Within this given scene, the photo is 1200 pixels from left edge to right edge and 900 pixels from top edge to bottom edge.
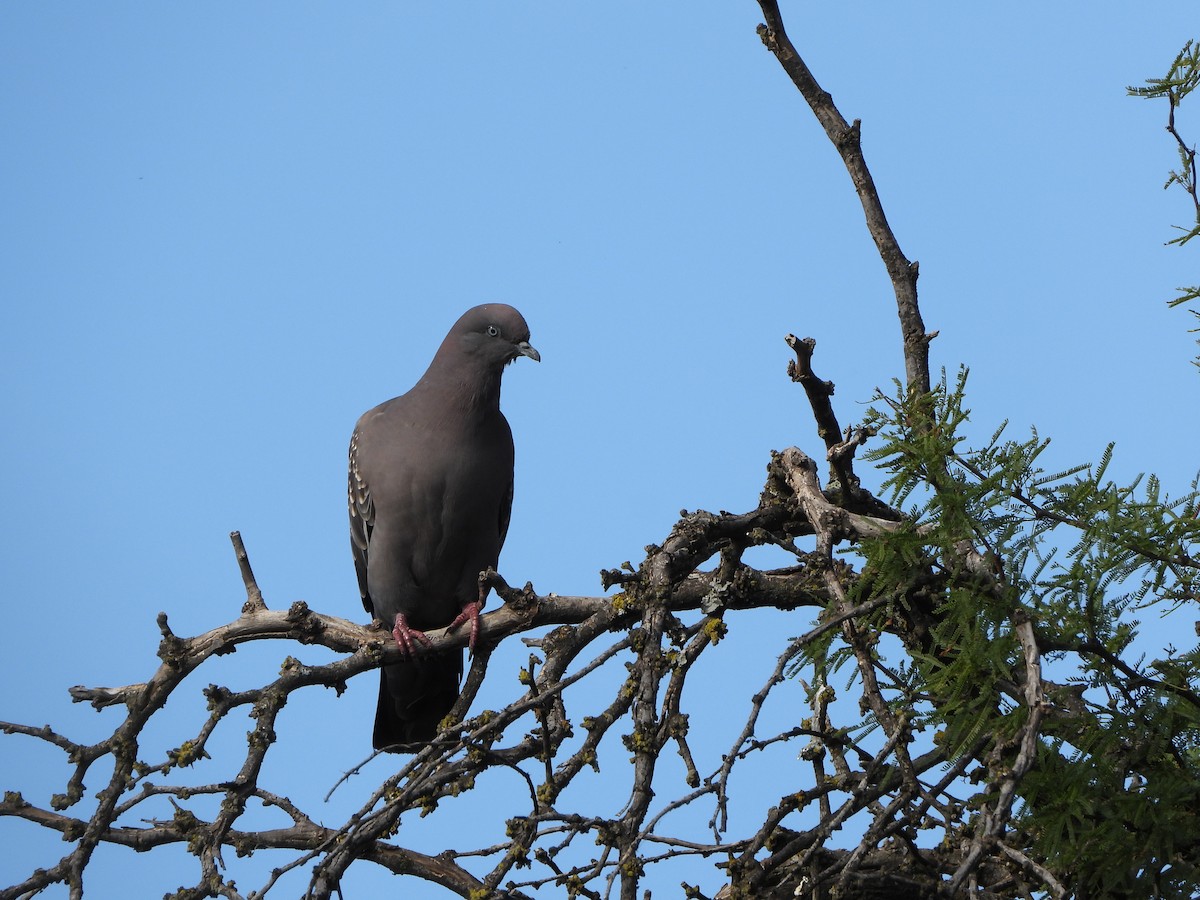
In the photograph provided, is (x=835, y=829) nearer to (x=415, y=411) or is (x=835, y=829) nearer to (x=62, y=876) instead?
(x=62, y=876)

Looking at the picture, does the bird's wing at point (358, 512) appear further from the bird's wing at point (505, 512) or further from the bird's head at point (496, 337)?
the bird's head at point (496, 337)

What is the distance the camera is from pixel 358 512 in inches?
219

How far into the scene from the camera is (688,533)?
3.35 meters

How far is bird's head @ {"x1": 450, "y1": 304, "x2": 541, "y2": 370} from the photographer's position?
5293 mm

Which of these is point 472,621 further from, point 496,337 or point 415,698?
point 496,337

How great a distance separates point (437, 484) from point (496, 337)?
66 cm

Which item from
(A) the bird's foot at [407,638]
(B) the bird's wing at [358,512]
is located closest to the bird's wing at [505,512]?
(B) the bird's wing at [358,512]

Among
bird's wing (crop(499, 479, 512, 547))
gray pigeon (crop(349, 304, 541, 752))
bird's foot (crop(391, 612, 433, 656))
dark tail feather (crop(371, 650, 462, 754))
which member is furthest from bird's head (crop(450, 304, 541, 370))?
dark tail feather (crop(371, 650, 462, 754))

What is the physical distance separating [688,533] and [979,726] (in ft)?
3.03

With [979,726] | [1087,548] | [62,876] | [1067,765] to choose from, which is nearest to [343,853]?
[62,876]

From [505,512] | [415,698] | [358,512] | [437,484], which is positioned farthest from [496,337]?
[415,698]

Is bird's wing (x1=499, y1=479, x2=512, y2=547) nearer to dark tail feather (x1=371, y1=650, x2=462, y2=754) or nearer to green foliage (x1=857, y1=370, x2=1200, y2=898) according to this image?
dark tail feather (x1=371, y1=650, x2=462, y2=754)

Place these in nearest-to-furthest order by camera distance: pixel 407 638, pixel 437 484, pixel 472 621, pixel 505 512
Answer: pixel 472 621 → pixel 407 638 → pixel 437 484 → pixel 505 512

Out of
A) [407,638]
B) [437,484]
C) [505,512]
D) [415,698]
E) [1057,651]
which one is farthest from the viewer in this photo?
[505,512]
